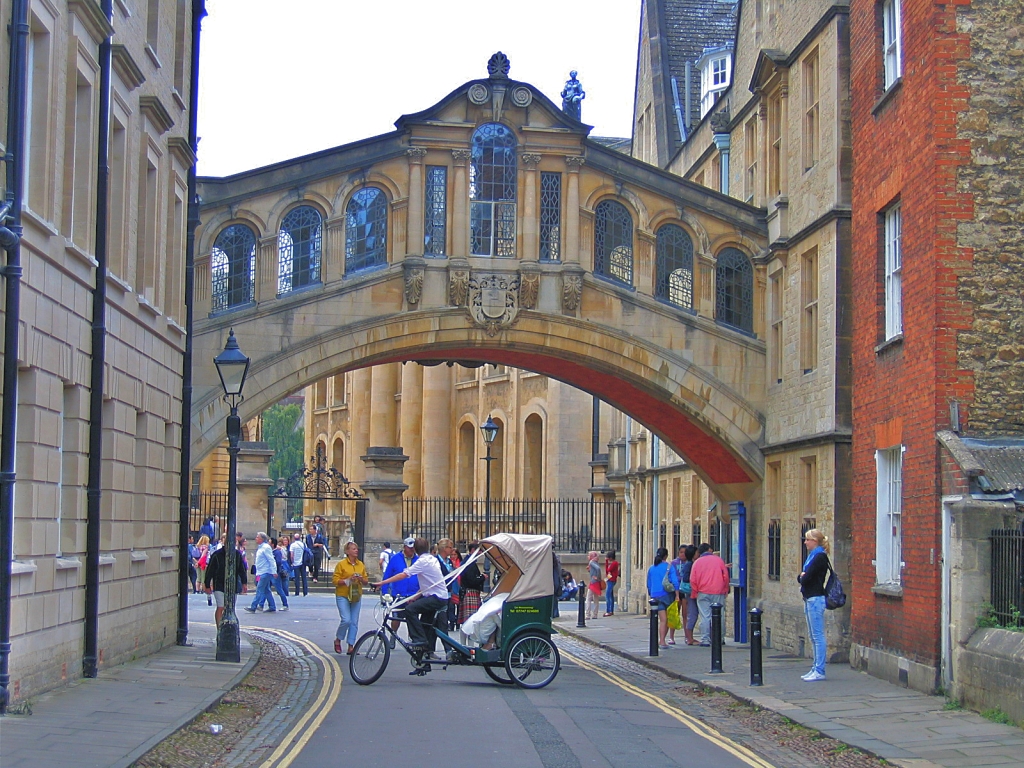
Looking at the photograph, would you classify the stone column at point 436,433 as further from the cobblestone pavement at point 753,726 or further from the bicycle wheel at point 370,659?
the bicycle wheel at point 370,659

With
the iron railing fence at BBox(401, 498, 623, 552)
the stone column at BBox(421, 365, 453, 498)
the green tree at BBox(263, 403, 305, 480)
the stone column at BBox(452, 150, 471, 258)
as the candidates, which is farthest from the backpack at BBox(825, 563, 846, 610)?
the green tree at BBox(263, 403, 305, 480)

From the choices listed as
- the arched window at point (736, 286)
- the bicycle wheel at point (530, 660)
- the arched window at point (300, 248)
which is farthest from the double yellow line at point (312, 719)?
the arched window at point (736, 286)

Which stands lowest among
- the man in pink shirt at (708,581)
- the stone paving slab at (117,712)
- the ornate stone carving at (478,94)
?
the stone paving slab at (117,712)

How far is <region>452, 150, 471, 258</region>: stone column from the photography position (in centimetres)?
2367

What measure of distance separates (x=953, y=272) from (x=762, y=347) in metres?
8.32

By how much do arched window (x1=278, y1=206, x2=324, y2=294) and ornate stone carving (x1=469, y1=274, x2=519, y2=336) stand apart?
8.65 ft

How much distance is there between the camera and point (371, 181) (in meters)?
23.6

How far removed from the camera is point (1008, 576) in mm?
14156

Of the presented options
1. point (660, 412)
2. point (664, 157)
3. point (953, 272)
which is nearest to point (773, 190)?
point (660, 412)

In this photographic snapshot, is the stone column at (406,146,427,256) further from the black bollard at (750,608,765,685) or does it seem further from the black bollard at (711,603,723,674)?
the black bollard at (750,608,765,685)

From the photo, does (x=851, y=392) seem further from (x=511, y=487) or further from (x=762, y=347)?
(x=511, y=487)

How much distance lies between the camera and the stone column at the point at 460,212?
2367cm

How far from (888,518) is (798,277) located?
19.0ft

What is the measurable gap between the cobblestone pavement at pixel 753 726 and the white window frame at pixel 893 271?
523 cm
